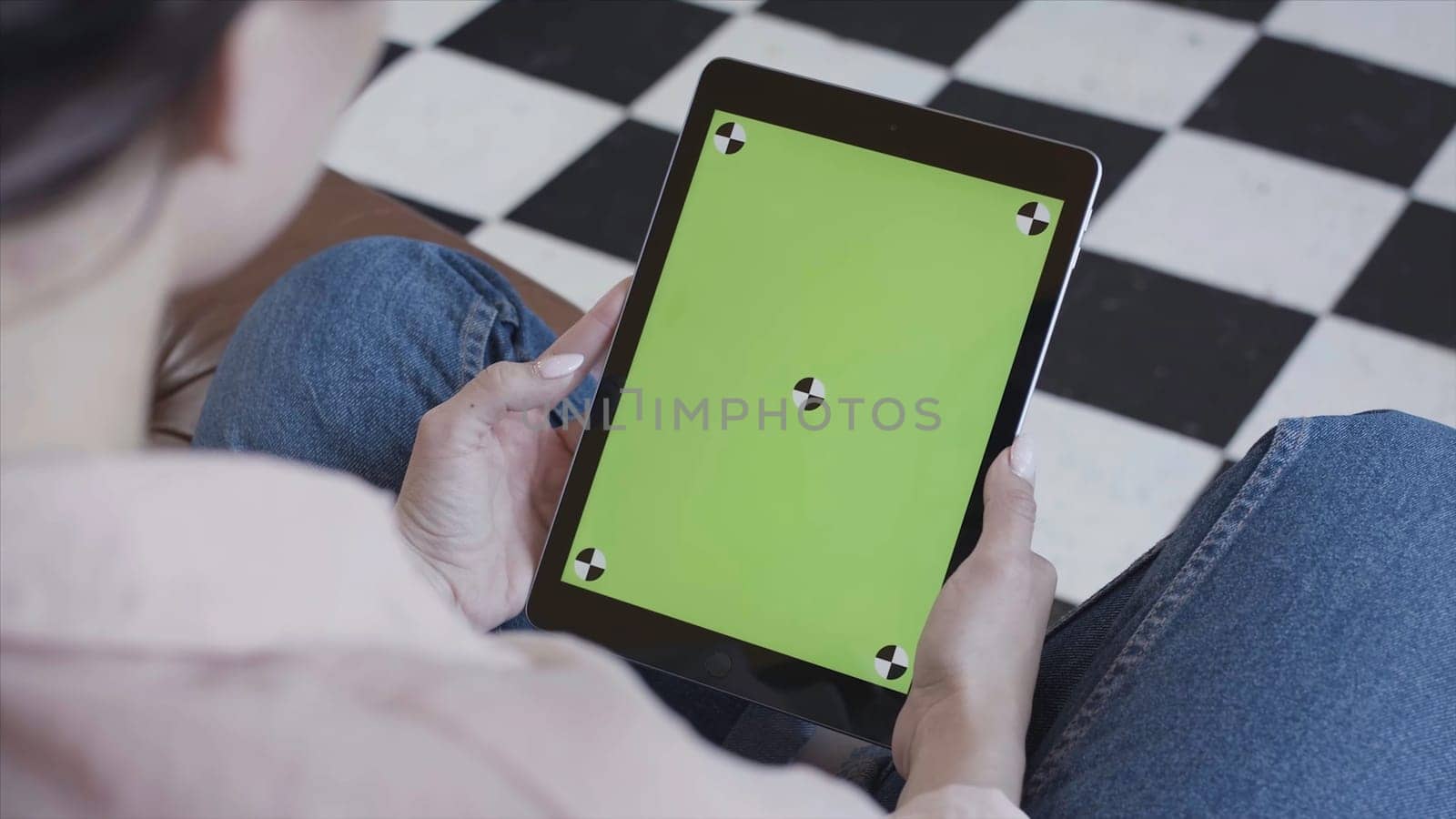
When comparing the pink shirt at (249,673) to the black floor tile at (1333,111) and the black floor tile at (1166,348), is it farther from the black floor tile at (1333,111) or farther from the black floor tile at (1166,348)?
the black floor tile at (1333,111)

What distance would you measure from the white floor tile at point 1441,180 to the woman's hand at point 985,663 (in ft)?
4.12

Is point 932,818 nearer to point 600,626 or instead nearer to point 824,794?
point 824,794

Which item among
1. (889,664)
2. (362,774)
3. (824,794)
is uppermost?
(362,774)

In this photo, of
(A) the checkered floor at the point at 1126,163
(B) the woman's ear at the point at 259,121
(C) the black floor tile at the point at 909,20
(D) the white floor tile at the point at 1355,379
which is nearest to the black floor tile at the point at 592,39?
(A) the checkered floor at the point at 1126,163

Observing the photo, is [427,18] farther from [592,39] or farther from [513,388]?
[513,388]

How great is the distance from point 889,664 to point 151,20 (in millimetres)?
614

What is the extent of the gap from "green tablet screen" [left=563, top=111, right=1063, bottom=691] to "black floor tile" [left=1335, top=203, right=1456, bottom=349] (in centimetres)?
99

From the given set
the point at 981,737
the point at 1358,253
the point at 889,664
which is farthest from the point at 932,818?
the point at 1358,253

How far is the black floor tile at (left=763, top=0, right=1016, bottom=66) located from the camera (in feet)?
6.59

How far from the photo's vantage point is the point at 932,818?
2.00 ft

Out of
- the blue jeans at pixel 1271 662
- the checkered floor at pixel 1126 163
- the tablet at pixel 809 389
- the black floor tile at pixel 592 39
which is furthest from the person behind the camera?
the black floor tile at pixel 592 39

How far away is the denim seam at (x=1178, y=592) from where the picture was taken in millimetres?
688

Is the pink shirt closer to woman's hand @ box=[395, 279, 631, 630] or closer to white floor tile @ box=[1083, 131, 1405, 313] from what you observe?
woman's hand @ box=[395, 279, 631, 630]

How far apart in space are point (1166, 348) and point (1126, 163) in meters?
0.31
